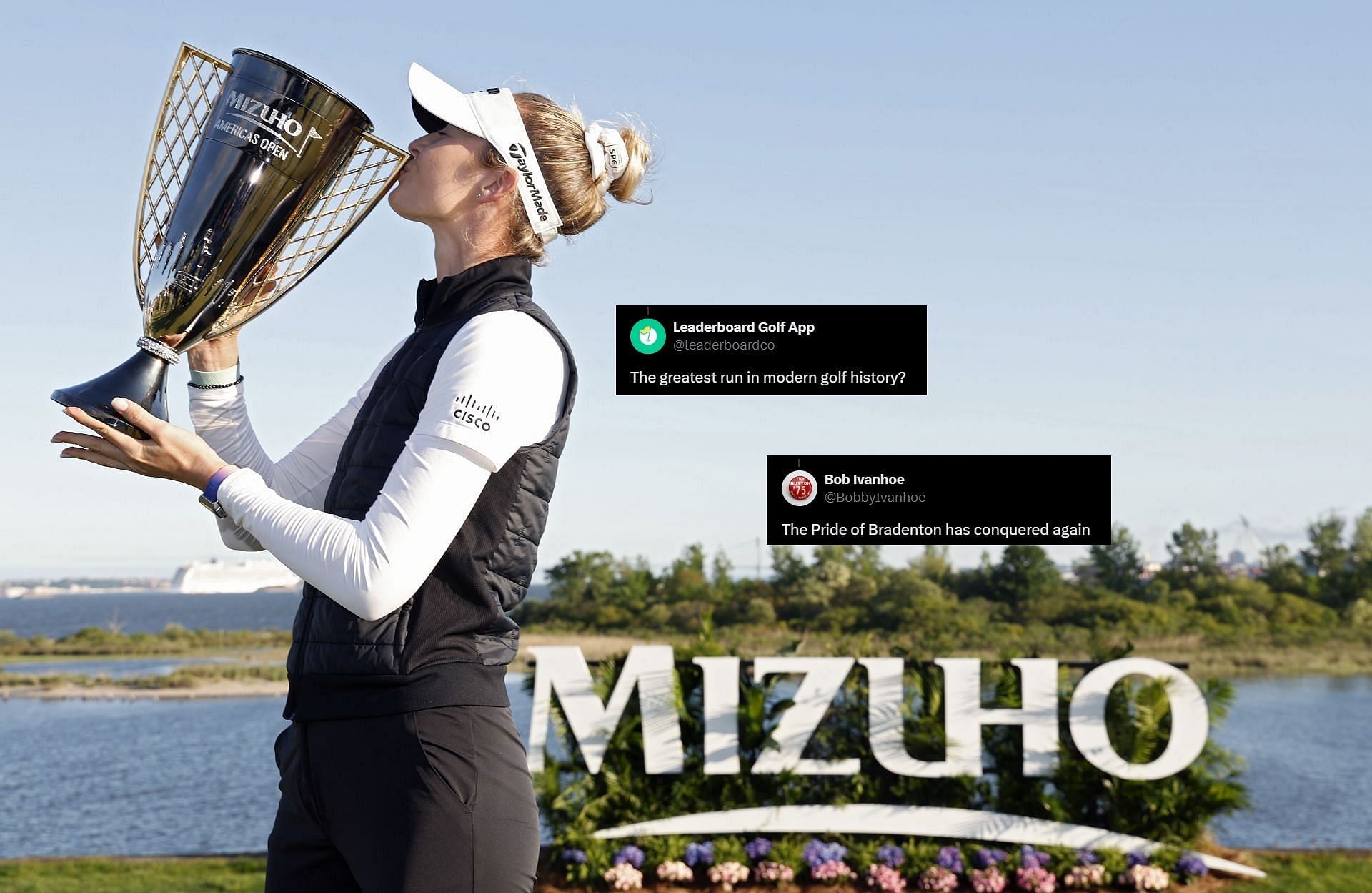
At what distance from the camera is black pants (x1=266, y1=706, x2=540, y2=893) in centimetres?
149

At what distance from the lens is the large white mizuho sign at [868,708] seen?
6.07 metres

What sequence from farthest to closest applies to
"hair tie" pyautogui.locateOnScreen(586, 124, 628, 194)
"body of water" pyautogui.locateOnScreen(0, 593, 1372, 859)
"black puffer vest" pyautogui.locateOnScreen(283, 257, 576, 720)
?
"body of water" pyautogui.locateOnScreen(0, 593, 1372, 859) → "hair tie" pyautogui.locateOnScreen(586, 124, 628, 194) → "black puffer vest" pyautogui.locateOnScreen(283, 257, 576, 720)

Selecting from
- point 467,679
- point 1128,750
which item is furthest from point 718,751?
point 467,679

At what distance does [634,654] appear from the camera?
20.0ft

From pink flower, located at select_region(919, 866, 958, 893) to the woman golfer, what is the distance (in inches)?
187

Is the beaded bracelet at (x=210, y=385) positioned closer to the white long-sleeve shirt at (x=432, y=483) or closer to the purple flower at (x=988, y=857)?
the white long-sleeve shirt at (x=432, y=483)

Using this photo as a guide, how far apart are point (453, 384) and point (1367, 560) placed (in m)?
17.8

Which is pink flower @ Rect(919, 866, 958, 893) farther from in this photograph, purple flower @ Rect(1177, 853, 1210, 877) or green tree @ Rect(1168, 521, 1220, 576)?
green tree @ Rect(1168, 521, 1220, 576)

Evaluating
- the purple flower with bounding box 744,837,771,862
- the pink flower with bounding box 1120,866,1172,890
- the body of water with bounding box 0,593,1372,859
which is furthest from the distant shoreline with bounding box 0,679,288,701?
the pink flower with bounding box 1120,866,1172,890

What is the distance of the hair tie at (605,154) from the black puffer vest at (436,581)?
8.8 inches

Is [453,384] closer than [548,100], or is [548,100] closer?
[453,384]

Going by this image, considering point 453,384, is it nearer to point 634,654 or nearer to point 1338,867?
point 634,654

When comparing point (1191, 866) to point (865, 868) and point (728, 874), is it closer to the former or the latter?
point (865, 868)

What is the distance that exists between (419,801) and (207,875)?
5.80 m
